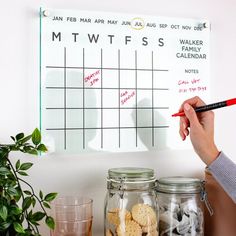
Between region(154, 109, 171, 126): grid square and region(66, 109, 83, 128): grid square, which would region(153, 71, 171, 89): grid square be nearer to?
region(154, 109, 171, 126): grid square

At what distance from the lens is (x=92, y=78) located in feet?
3.55

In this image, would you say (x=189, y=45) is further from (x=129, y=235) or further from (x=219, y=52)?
(x=129, y=235)

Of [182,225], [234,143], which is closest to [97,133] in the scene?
[182,225]

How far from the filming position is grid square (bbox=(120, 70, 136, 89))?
1109 mm

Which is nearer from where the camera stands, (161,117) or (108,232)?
(108,232)

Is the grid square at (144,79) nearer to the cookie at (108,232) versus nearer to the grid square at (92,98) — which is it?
the grid square at (92,98)

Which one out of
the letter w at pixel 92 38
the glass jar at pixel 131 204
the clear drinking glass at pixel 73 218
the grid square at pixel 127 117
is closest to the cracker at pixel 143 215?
the glass jar at pixel 131 204

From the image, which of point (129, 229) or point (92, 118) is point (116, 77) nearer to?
point (92, 118)

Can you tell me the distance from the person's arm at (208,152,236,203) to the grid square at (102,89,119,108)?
296 millimetres

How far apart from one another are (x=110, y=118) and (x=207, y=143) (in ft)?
0.85

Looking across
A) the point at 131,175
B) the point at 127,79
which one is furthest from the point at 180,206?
the point at 127,79

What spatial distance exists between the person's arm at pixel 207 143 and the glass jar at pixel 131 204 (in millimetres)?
145

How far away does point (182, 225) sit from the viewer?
39.5 inches

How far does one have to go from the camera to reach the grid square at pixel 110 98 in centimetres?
109
